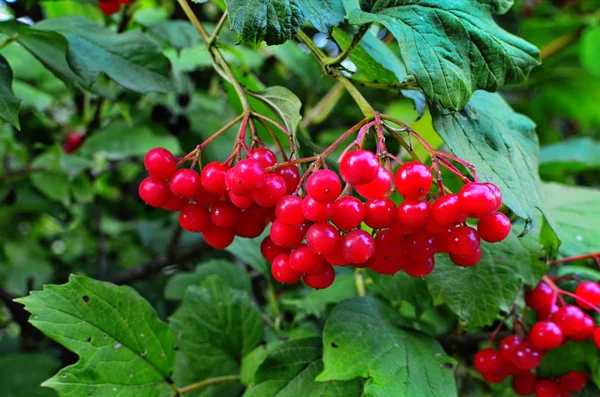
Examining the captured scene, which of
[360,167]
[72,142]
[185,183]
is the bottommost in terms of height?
[72,142]

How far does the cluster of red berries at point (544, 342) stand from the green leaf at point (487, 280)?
0.07m

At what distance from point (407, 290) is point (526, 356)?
0.23 m

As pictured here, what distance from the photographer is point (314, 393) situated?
845 mm

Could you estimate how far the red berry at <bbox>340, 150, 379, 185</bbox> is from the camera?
2.00 feet

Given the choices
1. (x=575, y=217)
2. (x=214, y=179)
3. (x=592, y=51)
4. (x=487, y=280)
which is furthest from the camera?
(x=592, y=51)

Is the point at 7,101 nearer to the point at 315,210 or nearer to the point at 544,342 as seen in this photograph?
the point at 315,210

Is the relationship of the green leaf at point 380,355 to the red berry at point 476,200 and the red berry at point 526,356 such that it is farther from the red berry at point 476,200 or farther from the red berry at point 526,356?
the red berry at point 476,200

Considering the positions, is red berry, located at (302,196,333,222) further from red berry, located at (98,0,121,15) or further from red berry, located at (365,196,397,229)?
red berry, located at (98,0,121,15)

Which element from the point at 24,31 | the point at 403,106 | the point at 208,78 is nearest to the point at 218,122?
the point at 208,78

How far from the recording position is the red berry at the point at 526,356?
903 mm

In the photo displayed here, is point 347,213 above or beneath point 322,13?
beneath

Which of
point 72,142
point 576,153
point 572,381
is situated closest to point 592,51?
point 576,153

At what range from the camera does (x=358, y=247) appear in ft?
2.12

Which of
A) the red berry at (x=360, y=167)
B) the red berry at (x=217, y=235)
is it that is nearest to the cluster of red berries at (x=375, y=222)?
the red berry at (x=360, y=167)
